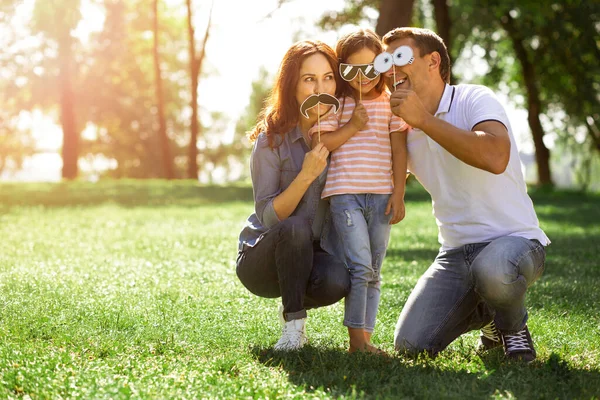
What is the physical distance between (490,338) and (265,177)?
166 centimetres

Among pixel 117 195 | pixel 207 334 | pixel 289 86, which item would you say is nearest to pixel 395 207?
pixel 289 86

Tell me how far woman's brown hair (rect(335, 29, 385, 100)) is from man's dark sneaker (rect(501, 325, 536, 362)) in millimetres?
1652

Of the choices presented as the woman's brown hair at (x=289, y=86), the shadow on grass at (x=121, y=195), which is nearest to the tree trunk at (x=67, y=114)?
the shadow on grass at (x=121, y=195)

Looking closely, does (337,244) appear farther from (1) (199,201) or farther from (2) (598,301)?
(1) (199,201)

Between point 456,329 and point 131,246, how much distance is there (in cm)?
564

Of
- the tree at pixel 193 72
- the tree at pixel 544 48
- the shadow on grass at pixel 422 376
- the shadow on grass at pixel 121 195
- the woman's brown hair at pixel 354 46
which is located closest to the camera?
the shadow on grass at pixel 422 376

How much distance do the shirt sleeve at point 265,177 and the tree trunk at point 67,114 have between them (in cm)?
2314

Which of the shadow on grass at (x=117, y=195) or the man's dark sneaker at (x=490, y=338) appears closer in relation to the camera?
the man's dark sneaker at (x=490, y=338)

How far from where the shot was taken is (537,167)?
1087 inches

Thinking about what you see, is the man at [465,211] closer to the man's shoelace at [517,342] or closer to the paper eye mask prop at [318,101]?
the man's shoelace at [517,342]

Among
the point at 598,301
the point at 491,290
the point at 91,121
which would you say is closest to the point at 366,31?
the point at 491,290

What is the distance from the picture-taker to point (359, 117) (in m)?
4.50

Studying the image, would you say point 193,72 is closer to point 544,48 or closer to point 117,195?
point 117,195

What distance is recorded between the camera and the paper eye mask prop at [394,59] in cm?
446
